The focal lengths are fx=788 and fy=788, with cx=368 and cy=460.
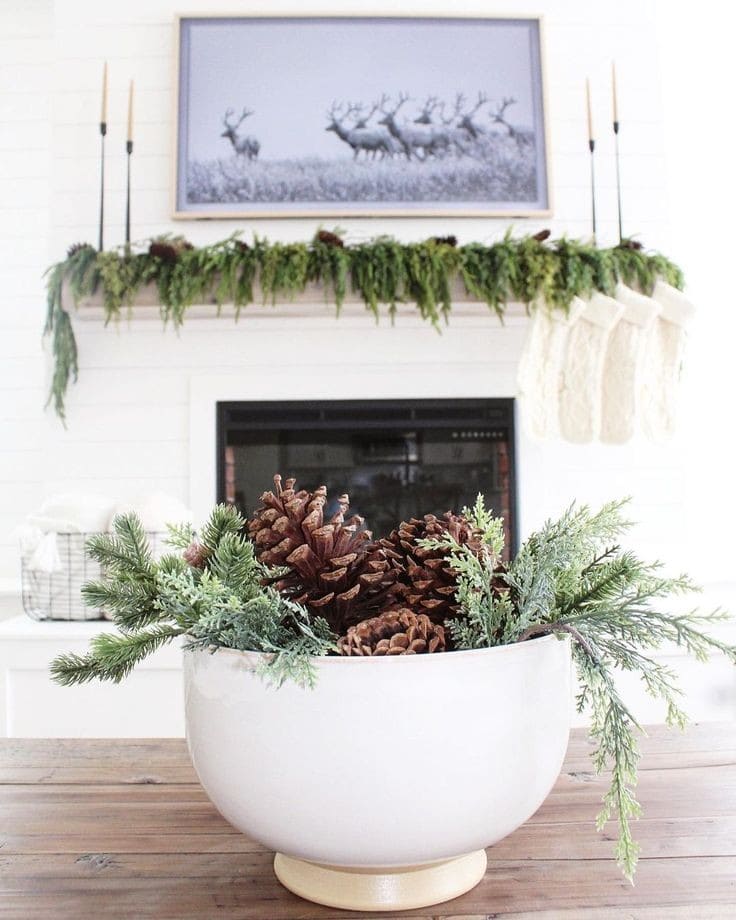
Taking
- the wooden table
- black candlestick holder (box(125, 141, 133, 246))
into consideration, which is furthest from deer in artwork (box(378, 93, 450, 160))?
the wooden table

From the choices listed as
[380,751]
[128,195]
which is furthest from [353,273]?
[380,751]

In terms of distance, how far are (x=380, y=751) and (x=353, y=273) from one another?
1.89 metres

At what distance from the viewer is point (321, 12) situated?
2482 millimetres

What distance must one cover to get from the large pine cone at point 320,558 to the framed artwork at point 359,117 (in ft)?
6.92

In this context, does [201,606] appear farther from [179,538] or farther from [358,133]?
[358,133]

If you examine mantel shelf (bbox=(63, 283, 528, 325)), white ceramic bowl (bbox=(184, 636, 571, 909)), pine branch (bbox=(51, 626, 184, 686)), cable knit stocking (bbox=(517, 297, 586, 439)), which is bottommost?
white ceramic bowl (bbox=(184, 636, 571, 909))

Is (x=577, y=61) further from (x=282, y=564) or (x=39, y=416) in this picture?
(x=282, y=564)

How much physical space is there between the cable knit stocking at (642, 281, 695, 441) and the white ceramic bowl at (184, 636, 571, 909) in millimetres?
1894

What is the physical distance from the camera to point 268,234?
2.44 meters

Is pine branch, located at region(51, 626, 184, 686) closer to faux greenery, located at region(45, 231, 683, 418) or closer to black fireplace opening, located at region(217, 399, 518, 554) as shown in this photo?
faux greenery, located at region(45, 231, 683, 418)

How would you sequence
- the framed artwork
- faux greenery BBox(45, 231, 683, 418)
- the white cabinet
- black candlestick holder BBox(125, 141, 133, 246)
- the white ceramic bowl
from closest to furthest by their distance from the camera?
the white ceramic bowl, the white cabinet, faux greenery BBox(45, 231, 683, 418), black candlestick holder BBox(125, 141, 133, 246), the framed artwork

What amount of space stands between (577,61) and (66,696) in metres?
2.40

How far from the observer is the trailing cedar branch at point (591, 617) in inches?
16.7

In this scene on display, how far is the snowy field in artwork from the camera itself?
243 centimetres
